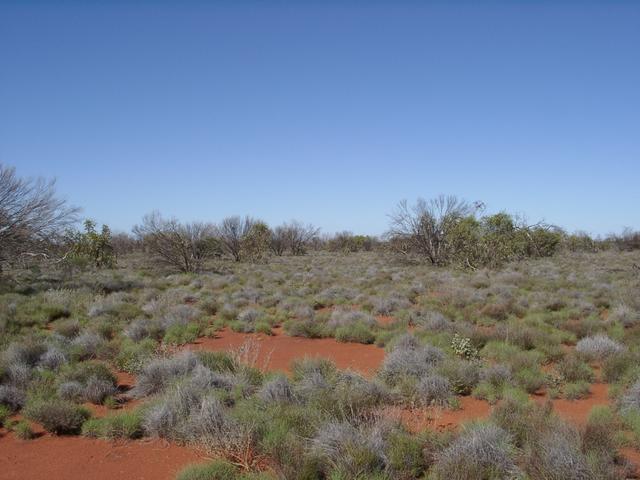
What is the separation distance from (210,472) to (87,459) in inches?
71.3

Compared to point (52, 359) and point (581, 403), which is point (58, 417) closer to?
point (52, 359)

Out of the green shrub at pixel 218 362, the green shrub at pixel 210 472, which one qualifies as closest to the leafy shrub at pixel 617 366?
the green shrub at pixel 218 362

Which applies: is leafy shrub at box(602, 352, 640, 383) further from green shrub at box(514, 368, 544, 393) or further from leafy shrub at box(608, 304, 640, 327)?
leafy shrub at box(608, 304, 640, 327)

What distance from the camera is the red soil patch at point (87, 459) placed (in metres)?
4.97

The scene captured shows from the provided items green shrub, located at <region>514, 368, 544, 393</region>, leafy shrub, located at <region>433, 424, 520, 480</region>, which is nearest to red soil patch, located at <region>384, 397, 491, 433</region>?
leafy shrub, located at <region>433, 424, 520, 480</region>

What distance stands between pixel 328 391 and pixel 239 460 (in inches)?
71.0

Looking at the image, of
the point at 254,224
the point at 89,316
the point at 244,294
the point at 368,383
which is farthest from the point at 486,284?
the point at 254,224

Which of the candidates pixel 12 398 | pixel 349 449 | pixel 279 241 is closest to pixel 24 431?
pixel 12 398

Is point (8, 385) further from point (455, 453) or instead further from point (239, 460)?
point (455, 453)

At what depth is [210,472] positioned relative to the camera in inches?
178

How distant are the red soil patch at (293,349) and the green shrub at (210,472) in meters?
3.94

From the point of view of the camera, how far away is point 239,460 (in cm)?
481

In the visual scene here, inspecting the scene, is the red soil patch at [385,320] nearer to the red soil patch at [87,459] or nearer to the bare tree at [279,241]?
the red soil patch at [87,459]

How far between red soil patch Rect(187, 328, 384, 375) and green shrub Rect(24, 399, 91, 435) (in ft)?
10.6
